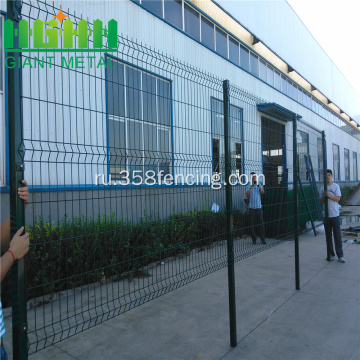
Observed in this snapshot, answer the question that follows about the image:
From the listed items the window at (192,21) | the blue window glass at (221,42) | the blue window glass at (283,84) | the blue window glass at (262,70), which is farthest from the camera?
the blue window glass at (283,84)

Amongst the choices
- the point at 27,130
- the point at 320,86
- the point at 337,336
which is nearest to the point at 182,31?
the point at 27,130

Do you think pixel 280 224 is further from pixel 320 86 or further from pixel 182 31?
pixel 320 86

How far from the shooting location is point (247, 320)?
3.72 meters

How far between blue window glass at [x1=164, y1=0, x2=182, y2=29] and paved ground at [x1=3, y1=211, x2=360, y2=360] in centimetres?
716

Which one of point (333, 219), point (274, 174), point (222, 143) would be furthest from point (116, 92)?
point (333, 219)

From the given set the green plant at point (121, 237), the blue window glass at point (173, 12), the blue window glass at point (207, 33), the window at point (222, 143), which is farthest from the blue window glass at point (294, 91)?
the green plant at point (121, 237)

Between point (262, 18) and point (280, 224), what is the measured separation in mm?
11508

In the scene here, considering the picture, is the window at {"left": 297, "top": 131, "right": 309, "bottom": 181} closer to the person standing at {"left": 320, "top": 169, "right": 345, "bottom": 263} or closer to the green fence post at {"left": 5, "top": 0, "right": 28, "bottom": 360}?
the person standing at {"left": 320, "top": 169, "right": 345, "bottom": 263}

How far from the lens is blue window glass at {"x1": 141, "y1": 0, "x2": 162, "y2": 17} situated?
7.77 m

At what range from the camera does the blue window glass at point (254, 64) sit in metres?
12.9

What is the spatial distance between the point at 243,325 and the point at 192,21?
8.87 metres

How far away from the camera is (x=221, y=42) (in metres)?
10.9

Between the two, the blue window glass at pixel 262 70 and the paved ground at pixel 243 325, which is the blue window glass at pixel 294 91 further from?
the paved ground at pixel 243 325

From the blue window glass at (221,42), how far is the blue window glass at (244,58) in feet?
4.28
